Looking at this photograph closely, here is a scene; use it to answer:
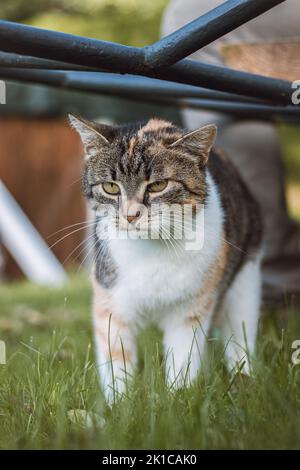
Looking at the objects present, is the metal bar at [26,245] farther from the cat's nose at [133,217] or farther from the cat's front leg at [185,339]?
the cat's nose at [133,217]

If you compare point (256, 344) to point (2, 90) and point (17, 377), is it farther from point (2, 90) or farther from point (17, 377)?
point (2, 90)

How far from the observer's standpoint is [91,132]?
1.82 metres

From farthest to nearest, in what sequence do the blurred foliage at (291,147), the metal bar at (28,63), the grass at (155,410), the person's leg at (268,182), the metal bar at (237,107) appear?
the blurred foliage at (291,147) < the person's leg at (268,182) < the metal bar at (237,107) < the metal bar at (28,63) < the grass at (155,410)

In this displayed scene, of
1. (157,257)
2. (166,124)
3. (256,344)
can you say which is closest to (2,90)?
(166,124)

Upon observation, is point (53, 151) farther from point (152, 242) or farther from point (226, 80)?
point (226, 80)

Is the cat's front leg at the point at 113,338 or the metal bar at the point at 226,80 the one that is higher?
the metal bar at the point at 226,80

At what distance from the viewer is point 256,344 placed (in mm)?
1888

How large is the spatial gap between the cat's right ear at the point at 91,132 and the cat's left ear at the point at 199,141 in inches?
6.4

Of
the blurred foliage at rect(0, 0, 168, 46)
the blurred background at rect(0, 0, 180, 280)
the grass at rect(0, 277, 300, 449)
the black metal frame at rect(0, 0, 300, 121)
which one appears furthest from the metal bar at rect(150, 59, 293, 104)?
the blurred foliage at rect(0, 0, 168, 46)

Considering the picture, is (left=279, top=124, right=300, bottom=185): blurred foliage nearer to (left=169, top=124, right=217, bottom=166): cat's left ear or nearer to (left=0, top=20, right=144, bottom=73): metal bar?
(left=169, top=124, right=217, bottom=166): cat's left ear

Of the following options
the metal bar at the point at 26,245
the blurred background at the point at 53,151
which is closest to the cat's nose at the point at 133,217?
the metal bar at the point at 26,245

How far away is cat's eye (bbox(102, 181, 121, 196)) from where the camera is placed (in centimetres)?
180

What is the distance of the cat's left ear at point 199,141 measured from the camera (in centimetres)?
174

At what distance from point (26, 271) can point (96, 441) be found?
15.6ft
